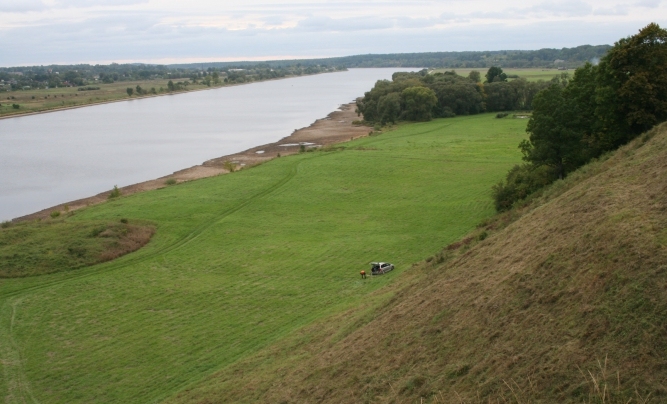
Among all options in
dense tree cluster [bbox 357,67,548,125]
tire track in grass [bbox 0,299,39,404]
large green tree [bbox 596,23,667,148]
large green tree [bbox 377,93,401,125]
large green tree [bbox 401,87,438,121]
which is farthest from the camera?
dense tree cluster [bbox 357,67,548,125]

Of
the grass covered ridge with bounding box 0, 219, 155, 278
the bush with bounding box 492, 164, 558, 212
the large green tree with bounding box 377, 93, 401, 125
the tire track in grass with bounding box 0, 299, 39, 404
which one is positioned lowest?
the tire track in grass with bounding box 0, 299, 39, 404

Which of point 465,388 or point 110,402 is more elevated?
point 465,388

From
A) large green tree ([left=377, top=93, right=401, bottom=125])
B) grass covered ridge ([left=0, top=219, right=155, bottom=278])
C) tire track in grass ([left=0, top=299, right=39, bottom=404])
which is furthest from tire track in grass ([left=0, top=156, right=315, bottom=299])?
large green tree ([left=377, top=93, right=401, bottom=125])

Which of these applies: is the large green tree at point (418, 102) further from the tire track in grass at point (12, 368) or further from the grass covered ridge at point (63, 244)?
the tire track in grass at point (12, 368)

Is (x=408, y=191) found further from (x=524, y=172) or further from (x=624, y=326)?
(x=624, y=326)

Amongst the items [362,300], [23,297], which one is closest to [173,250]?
[23,297]

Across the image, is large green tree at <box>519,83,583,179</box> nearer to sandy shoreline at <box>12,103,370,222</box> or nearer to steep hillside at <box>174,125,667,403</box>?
steep hillside at <box>174,125,667,403</box>
